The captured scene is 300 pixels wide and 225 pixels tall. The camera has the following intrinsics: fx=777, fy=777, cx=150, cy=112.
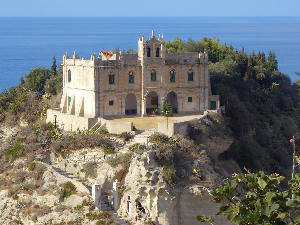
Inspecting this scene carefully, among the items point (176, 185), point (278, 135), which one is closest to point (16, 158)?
point (176, 185)

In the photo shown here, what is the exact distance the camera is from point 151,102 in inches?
2170

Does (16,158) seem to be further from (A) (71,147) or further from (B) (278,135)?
(B) (278,135)

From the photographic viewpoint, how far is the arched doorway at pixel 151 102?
54844 millimetres

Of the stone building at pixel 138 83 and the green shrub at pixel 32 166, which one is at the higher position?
the stone building at pixel 138 83

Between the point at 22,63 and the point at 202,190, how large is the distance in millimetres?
98955

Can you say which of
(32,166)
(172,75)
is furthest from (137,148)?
(172,75)

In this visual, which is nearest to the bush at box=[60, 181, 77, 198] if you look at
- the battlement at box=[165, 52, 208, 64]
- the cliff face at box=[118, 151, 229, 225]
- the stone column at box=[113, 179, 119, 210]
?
the stone column at box=[113, 179, 119, 210]

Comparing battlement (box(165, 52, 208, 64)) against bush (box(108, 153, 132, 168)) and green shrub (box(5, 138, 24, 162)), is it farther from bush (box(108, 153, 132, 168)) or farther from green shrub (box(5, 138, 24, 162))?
green shrub (box(5, 138, 24, 162))

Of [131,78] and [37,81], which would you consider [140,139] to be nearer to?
[131,78]

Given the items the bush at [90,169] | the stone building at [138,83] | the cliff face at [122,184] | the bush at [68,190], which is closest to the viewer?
the cliff face at [122,184]

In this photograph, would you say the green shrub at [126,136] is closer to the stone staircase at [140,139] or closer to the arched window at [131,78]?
the stone staircase at [140,139]

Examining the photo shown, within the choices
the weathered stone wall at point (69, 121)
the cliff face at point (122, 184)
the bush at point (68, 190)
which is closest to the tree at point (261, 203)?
the cliff face at point (122, 184)

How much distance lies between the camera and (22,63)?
5482 inches

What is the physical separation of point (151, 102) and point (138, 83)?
191cm
